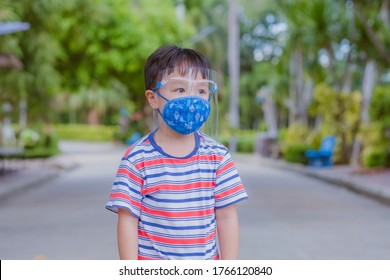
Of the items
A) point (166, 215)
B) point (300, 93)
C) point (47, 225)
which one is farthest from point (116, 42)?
point (166, 215)

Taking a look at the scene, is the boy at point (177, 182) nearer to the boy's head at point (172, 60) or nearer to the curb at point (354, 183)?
the boy's head at point (172, 60)

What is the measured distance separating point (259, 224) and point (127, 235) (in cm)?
823

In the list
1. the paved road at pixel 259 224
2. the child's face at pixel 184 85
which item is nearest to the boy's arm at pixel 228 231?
the child's face at pixel 184 85

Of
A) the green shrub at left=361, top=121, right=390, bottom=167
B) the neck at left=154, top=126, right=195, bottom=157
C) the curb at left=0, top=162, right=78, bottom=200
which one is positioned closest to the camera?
the neck at left=154, top=126, right=195, bottom=157

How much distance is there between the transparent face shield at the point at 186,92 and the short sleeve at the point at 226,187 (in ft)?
0.62

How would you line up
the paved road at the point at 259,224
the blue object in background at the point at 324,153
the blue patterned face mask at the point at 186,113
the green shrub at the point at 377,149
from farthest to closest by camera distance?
the blue object in background at the point at 324,153 < the green shrub at the point at 377,149 < the paved road at the point at 259,224 < the blue patterned face mask at the point at 186,113

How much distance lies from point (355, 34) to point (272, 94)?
29.7 m

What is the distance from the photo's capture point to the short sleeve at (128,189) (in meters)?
3.16

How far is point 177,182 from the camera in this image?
10.3ft

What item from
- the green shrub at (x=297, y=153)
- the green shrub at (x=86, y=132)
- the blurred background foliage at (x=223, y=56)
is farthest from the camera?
the green shrub at (x=86, y=132)

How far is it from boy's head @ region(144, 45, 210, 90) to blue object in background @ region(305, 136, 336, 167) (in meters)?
21.6

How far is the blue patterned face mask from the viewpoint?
3.10 m

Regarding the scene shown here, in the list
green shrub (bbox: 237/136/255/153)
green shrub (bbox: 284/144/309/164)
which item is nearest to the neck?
green shrub (bbox: 284/144/309/164)

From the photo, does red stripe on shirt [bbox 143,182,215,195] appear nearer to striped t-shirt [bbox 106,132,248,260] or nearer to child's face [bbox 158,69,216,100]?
striped t-shirt [bbox 106,132,248,260]
